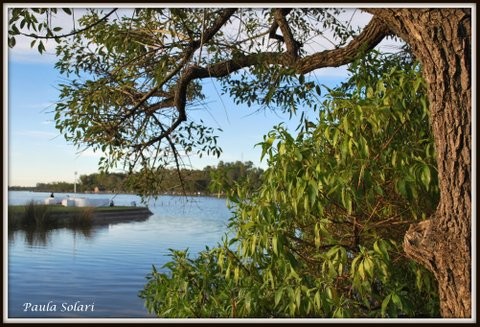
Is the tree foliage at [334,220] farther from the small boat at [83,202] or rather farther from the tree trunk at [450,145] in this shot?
the small boat at [83,202]

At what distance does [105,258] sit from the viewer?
17.9 ft

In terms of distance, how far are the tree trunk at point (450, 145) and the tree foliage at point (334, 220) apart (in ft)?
0.50

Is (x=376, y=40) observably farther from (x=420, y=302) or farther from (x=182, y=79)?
(x=420, y=302)

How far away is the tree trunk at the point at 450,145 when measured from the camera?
94.4 inches

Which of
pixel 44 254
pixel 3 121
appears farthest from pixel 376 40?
pixel 44 254

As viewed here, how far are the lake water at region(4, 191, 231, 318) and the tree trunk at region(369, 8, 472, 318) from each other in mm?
1815

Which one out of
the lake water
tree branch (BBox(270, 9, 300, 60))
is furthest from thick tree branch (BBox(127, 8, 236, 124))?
the lake water

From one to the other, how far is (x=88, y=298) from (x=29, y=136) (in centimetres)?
140

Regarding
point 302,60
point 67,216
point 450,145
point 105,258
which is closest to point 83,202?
point 67,216

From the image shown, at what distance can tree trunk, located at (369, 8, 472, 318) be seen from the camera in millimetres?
2398

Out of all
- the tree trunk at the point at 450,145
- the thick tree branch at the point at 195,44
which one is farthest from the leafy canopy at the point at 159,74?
the tree trunk at the point at 450,145

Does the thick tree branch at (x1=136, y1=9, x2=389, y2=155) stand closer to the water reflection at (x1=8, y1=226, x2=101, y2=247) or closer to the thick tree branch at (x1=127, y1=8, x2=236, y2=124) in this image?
the thick tree branch at (x1=127, y1=8, x2=236, y2=124)

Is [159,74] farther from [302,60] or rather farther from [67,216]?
[67,216]

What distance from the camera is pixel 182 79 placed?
4266 millimetres
